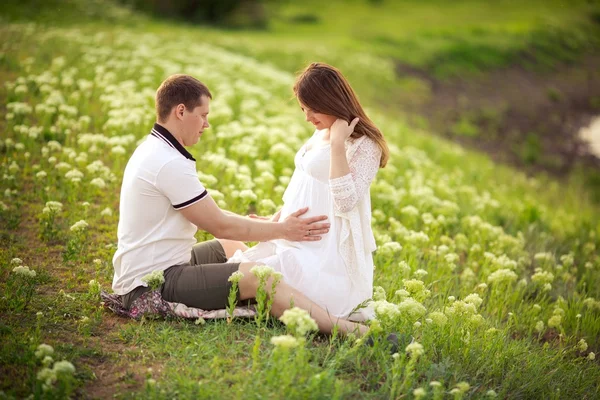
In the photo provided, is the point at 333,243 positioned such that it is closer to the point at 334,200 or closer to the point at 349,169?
the point at 334,200

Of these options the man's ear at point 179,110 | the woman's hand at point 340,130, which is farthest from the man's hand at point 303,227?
the man's ear at point 179,110

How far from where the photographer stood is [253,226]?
432 cm

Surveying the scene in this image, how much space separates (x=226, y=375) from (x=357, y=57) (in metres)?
19.8

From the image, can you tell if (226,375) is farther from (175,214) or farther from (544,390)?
(544,390)

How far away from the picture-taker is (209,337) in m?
4.10

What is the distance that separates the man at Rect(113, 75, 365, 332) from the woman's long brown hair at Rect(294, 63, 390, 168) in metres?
0.73

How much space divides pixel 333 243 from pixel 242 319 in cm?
85

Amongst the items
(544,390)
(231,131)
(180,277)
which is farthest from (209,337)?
(231,131)

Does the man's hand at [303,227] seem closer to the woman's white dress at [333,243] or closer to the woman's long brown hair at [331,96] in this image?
the woman's white dress at [333,243]

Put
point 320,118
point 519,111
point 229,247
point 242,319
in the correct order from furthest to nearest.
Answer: point 519,111, point 229,247, point 320,118, point 242,319

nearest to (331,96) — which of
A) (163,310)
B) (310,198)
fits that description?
(310,198)

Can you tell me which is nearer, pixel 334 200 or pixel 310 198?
pixel 334 200

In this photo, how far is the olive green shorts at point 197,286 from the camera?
13.7 ft

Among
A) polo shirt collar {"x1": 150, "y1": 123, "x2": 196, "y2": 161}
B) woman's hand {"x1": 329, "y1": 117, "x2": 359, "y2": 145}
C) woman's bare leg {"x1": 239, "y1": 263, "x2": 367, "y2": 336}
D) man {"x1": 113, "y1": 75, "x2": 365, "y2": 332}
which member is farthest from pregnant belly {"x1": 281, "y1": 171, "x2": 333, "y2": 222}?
polo shirt collar {"x1": 150, "y1": 123, "x2": 196, "y2": 161}
